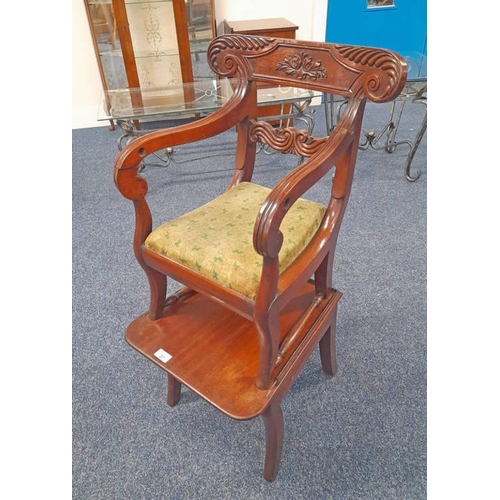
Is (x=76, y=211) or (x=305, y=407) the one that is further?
(x=76, y=211)

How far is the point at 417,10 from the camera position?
3.55m

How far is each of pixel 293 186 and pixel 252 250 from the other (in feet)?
0.79

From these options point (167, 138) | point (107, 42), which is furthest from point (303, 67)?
point (107, 42)

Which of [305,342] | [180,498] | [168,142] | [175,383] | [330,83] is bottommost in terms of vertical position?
[180,498]

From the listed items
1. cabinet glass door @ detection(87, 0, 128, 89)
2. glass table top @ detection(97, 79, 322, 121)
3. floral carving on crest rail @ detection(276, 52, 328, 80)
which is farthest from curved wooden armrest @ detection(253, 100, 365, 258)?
cabinet glass door @ detection(87, 0, 128, 89)

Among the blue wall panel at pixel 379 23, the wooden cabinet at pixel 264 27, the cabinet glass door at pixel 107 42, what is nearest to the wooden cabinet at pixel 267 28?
the wooden cabinet at pixel 264 27

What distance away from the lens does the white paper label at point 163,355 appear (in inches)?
39.6

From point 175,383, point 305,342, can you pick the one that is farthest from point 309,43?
point 175,383

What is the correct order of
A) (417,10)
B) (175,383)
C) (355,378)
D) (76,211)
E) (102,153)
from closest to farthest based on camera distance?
(175,383), (355,378), (76,211), (102,153), (417,10)

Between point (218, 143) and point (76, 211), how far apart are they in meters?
1.30

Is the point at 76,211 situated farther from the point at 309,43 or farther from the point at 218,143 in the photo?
the point at 309,43

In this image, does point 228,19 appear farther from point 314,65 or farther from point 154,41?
point 314,65

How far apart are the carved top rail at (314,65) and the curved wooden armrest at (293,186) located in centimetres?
6

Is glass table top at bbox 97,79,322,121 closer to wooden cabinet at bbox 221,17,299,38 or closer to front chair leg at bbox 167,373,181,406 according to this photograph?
wooden cabinet at bbox 221,17,299,38
